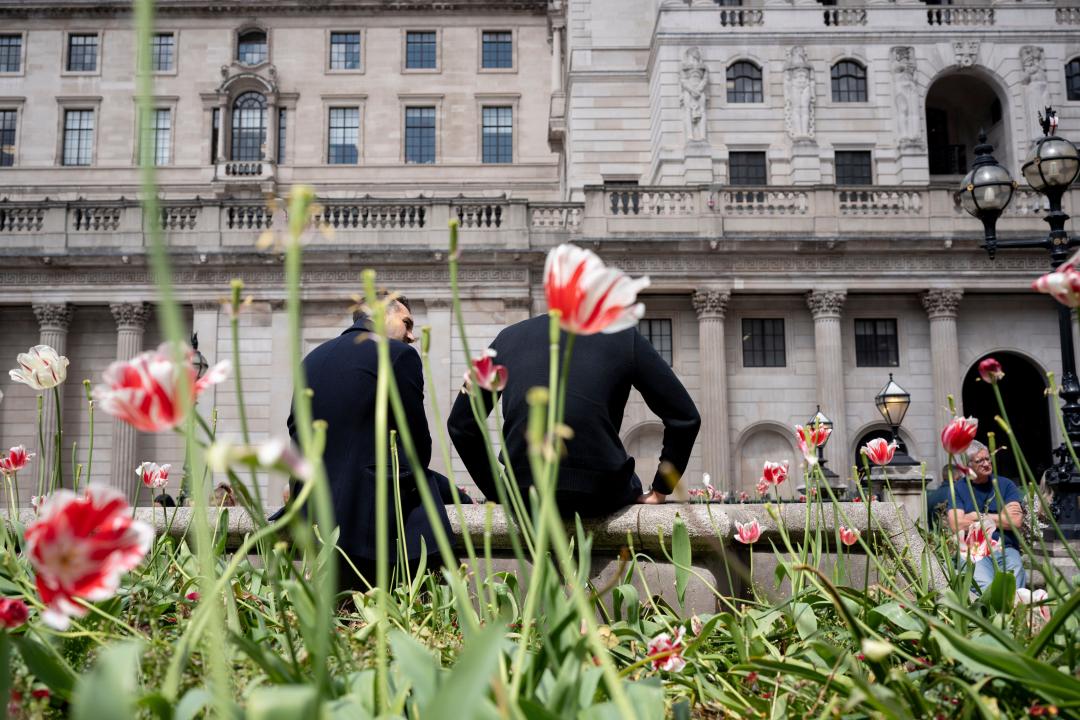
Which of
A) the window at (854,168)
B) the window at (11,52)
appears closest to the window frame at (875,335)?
the window at (854,168)

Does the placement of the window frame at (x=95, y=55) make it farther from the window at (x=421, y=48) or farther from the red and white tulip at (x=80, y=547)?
the red and white tulip at (x=80, y=547)

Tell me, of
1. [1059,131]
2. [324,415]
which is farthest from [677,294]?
[324,415]

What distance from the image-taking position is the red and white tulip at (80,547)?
154 centimetres

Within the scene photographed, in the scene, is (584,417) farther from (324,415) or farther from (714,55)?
(714,55)

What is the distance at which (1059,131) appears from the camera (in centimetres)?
3033

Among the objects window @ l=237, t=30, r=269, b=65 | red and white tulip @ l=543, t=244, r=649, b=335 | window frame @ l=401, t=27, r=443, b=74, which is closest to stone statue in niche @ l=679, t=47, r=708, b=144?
window frame @ l=401, t=27, r=443, b=74

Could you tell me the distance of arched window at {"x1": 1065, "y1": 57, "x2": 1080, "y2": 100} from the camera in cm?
3083

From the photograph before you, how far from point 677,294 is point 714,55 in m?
8.88

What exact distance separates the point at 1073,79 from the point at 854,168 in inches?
309

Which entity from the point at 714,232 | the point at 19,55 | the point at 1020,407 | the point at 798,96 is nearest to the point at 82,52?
the point at 19,55

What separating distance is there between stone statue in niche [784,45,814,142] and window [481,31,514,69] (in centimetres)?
1611

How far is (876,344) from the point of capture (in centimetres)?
2798

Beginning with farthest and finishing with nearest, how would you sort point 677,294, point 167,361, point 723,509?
1. point 677,294
2. point 723,509
3. point 167,361

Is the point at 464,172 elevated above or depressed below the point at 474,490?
above
